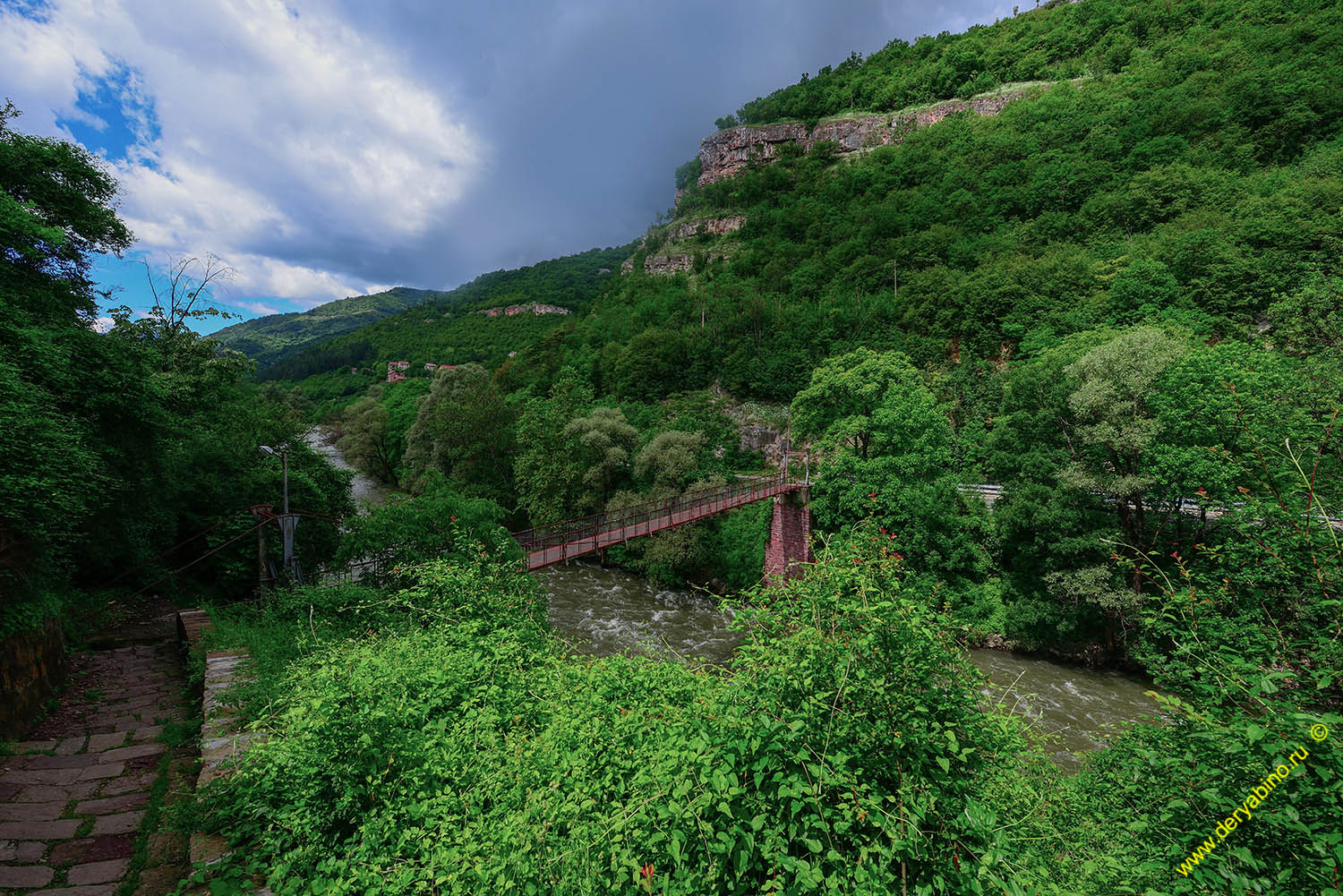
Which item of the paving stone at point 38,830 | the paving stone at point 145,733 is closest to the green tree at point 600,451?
the paving stone at point 145,733

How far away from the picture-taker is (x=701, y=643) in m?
15.1

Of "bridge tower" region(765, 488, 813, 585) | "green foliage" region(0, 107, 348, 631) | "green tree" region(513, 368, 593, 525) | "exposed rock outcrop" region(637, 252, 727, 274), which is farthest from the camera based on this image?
"exposed rock outcrop" region(637, 252, 727, 274)

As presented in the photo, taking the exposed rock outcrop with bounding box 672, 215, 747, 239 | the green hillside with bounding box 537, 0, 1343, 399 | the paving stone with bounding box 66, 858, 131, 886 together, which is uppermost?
the exposed rock outcrop with bounding box 672, 215, 747, 239

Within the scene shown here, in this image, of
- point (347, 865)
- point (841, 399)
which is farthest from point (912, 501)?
point (347, 865)

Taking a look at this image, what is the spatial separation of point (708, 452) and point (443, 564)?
60.6 ft

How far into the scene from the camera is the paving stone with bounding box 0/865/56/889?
2.95 metres

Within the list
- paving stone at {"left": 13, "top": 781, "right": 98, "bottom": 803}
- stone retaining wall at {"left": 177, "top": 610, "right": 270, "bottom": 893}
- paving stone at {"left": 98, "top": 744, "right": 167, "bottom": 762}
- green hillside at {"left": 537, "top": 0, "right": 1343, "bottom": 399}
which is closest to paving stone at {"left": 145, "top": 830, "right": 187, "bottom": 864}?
stone retaining wall at {"left": 177, "top": 610, "right": 270, "bottom": 893}

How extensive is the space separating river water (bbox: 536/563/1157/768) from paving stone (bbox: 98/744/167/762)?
14.2 ft

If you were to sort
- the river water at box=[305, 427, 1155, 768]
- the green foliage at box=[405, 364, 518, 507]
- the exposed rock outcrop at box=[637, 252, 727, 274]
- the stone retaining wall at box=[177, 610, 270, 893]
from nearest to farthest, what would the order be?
the stone retaining wall at box=[177, 610, 270, 893] < the river water at box=[305, 427, 1155, 768] < the green foliage at box=[405, 364, 518, 507] < the exposed rock outcrop at box=[637, 252, 727, 274]

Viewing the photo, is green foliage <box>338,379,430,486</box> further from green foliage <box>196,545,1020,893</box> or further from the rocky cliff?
the rocky cliff

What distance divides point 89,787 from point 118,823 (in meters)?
0.77

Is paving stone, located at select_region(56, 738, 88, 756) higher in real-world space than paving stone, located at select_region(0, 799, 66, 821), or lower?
lower

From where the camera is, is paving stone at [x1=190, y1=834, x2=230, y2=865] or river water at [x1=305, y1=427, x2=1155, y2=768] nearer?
paving stone at [x1=190, y1=834, x2=230, y2=865]

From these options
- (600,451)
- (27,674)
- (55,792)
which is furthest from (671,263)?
(55,792)
